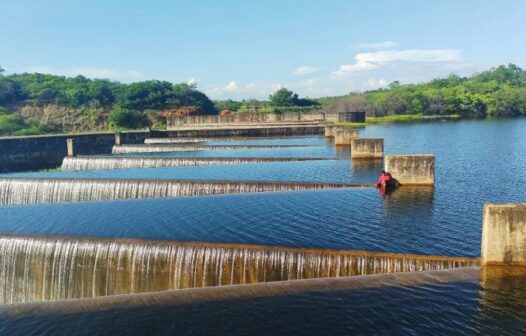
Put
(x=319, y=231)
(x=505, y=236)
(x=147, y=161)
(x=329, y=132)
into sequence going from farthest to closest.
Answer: (x=329, y=132) → (x=147, y=161) → (x=319, y=231) → (x=505, y=236)

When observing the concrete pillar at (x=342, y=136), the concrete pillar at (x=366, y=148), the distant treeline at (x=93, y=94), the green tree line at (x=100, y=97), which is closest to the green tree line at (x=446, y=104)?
the distant treeline at (x=93, y=94)

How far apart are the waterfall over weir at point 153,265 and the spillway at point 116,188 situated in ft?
25.1

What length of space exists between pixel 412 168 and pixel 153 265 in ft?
45.0

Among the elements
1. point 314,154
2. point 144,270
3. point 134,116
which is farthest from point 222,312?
point 134,116

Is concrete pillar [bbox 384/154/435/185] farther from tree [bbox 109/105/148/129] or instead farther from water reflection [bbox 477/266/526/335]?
tree [bbox 109/105/148/129]

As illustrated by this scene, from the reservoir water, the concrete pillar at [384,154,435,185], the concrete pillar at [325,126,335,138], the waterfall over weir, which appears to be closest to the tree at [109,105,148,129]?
the concrete pillar at [325,126,335,138]

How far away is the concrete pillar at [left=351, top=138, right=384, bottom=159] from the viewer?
93.0 ft

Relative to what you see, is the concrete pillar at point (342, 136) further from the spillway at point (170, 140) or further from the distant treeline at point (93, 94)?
the distant treeline at point (93, 94)

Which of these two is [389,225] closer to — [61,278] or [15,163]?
[61,278]

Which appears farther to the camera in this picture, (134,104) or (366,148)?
(134,104)

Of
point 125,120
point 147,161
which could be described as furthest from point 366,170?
point 125,120

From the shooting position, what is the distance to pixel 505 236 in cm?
1099

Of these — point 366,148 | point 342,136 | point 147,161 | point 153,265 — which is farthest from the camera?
point 342,136

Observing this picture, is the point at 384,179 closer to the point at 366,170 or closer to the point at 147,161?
the point at 366,170
